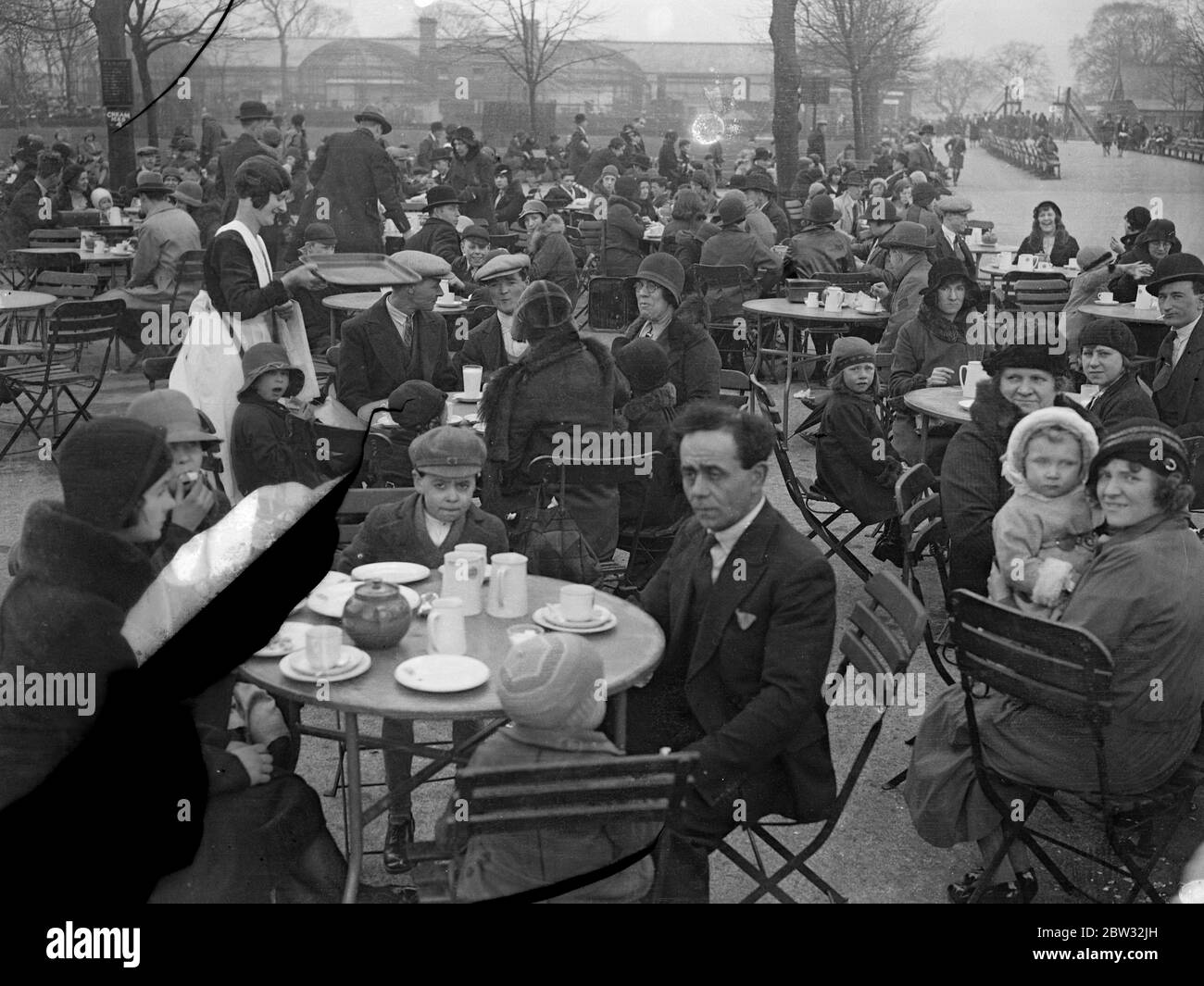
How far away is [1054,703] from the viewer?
2.97m

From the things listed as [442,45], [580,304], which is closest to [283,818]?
[442,45]

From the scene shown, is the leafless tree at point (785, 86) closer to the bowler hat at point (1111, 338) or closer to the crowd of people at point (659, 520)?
the crowd of people at point (659, 520)

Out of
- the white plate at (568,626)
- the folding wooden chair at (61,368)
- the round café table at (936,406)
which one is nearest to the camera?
the white plate at (568,626)

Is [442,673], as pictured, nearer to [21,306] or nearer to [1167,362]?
[1167,362]

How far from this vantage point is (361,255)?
8.71 metres

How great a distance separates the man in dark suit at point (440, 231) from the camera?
31.5 ft

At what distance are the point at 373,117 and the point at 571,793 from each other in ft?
26.6

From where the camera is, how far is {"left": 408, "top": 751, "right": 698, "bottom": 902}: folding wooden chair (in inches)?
90.5

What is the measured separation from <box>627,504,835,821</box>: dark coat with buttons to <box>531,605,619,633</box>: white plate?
6.9 inches

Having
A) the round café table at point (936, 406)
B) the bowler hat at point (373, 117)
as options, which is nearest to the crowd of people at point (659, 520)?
the round café table at point (936, 406)

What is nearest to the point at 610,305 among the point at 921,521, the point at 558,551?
the point at 558,551

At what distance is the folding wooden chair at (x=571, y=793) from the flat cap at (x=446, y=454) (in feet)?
5.02
